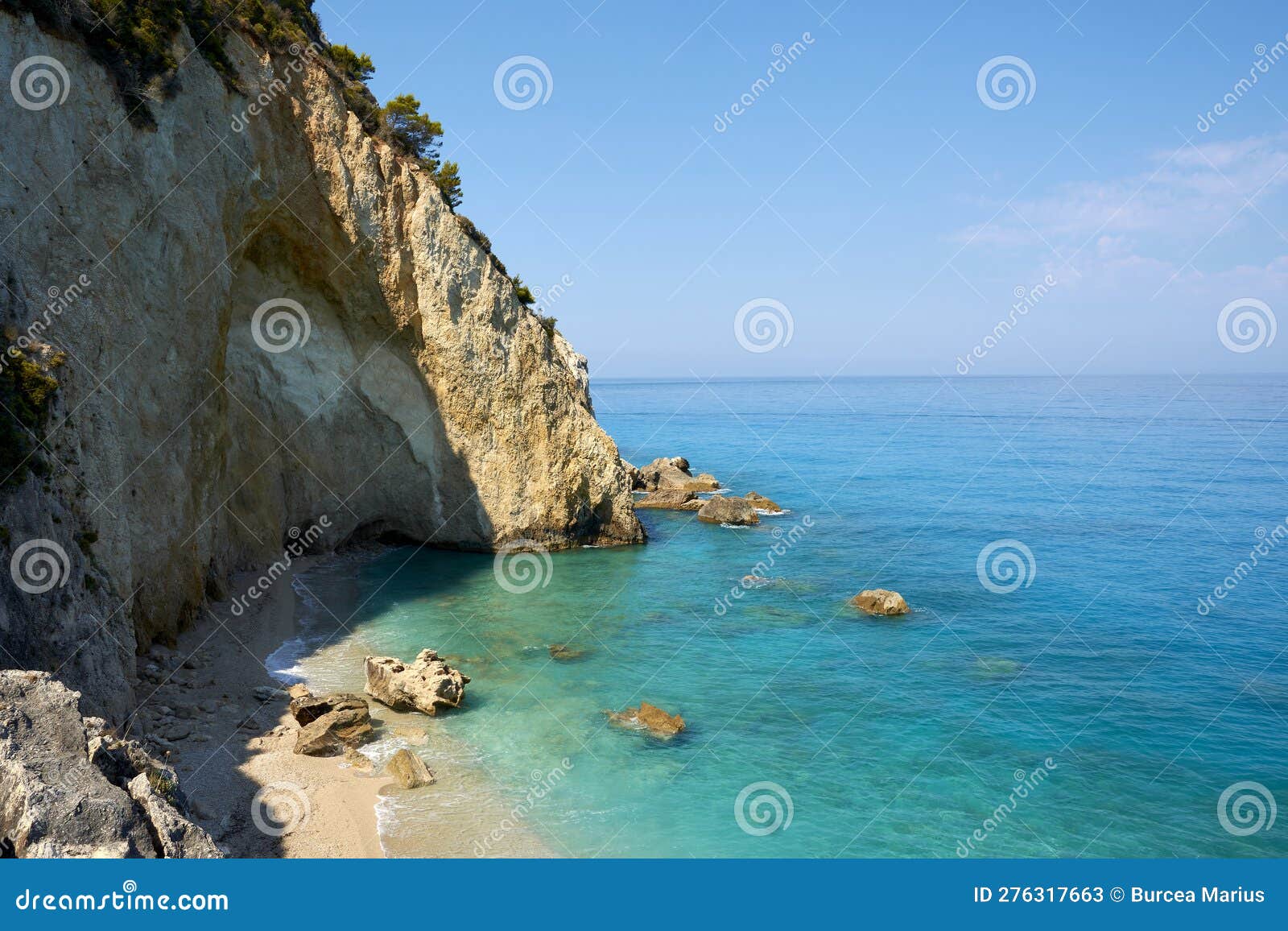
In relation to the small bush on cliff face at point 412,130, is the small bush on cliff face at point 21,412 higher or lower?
lower

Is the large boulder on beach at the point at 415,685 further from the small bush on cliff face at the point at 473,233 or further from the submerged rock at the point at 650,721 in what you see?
the small bush on cliff face at the point at 473,233

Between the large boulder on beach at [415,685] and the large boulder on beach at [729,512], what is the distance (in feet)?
82.2

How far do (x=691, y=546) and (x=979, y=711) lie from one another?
762 inches

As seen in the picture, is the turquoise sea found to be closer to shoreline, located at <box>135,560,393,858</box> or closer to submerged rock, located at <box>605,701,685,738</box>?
submerged rock, located at <box>605,701,685,738</box>

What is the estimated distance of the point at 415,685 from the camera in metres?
19.2

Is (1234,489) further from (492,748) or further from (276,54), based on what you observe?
(276,54)

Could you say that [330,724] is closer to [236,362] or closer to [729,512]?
[236,362]

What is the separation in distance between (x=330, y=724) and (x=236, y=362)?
15.5 m

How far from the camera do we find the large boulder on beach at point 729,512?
43469 millimetres

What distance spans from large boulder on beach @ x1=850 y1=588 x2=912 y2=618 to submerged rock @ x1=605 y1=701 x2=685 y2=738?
457 inches

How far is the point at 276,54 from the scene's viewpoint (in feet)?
Answer: 87.7

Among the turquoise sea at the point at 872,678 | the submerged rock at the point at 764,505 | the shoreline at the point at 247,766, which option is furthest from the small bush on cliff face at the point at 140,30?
the submerged rock at the point at 764,505

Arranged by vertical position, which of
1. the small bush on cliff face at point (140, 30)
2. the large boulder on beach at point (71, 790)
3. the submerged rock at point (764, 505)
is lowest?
the large boulder on beach at point (71, 790)

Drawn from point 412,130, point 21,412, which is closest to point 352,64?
point 412,130
